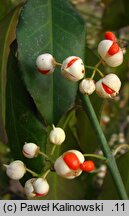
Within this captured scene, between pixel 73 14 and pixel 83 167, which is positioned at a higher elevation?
pixel 73 14

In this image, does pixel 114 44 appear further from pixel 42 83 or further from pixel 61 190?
pixel 61 190

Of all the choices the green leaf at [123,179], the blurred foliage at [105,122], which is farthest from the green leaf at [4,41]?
the green leaf at [123,179]

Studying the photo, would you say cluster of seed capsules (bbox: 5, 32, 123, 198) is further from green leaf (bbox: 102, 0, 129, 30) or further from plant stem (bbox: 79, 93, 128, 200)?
green leaf (bbox: 102, 0, 129, 30)

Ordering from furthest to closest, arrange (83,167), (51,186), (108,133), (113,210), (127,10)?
(108,133)
(127,10)
(51,186)
(113,210)
(83,167)

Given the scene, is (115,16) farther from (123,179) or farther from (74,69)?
(74,69)

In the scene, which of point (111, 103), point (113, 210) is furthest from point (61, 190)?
point (111, 103)

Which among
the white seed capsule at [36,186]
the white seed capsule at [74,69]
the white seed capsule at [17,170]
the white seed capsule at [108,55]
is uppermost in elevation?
the white seed capsule at [108,55]

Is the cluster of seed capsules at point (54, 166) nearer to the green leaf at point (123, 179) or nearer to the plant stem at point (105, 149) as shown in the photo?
the plant stem at point (105, 149)
